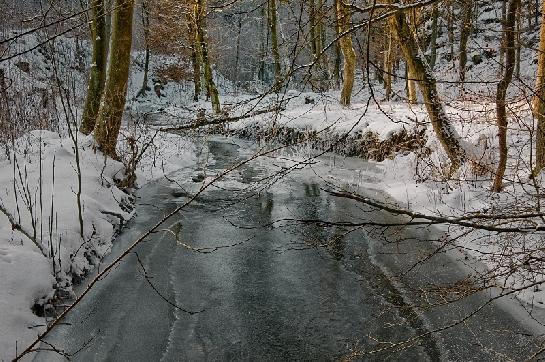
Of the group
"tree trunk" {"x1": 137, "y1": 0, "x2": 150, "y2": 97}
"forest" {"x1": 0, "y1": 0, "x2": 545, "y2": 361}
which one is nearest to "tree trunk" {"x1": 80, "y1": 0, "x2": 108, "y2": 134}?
"forest" {"x1": 0, "y1": 0, "x2": 545, "y2": 361}

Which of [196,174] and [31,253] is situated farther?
[196,174]

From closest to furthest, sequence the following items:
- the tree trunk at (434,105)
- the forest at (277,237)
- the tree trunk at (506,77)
Result: 1. the forest at (277,237)
2. the tree trunk at (506,77)
3. the tree trunk at (434,105)

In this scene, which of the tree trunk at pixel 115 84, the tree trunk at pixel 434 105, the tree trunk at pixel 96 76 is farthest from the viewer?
the tree trunk at pixel 96 76

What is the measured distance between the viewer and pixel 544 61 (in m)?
6.52

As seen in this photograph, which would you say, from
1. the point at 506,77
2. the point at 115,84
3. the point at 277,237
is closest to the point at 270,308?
the point at 277,237

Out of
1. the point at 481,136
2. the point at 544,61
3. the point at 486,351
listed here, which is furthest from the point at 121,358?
the point at 481,136

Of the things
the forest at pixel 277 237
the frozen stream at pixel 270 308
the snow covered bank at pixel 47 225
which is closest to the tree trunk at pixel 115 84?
the forest at pixel 277 237

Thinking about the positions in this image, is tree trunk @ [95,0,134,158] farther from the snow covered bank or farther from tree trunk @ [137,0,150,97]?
tree trunk @ [137,0,150,97]

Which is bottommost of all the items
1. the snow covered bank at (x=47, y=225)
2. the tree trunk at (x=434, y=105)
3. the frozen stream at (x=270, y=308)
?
the frozen stream at (x=270, y=308)

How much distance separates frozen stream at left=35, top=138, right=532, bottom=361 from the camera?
13.3 feet

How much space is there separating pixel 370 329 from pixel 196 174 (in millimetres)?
7404

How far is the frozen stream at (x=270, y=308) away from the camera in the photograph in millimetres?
4059

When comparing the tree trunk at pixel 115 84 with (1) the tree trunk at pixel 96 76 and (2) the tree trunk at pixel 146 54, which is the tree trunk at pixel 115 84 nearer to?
(1) the tree trunk at pixel 96 76

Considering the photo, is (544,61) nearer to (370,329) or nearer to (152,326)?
(370,329)
